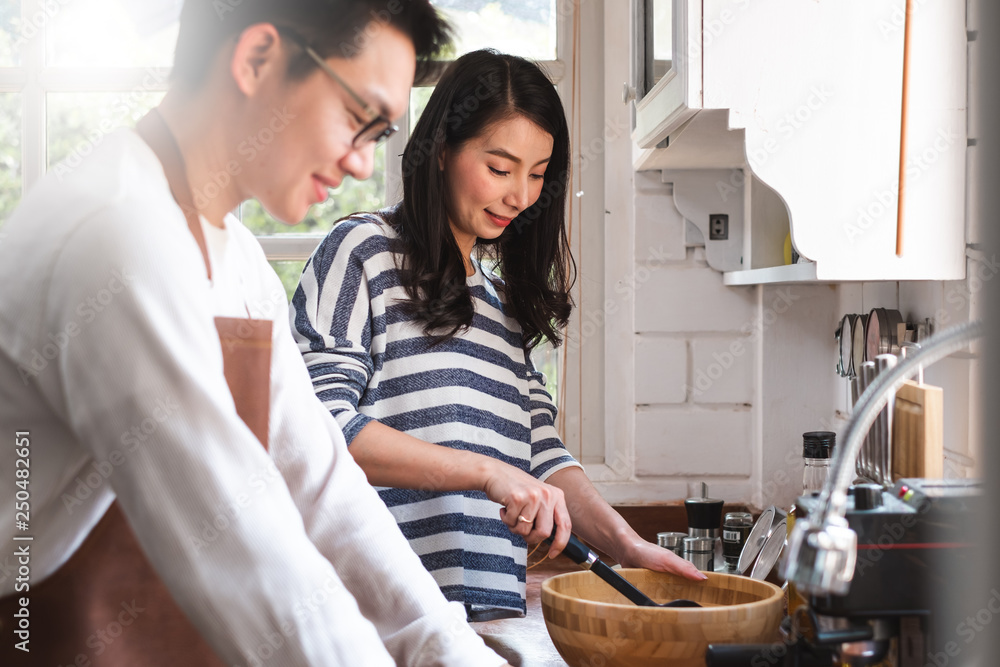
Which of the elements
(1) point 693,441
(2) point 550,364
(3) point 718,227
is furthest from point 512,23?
(1) point 693,441

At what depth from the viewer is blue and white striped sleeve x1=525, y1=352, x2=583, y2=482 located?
1228mm

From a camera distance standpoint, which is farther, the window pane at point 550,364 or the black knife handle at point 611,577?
the window pane at point 550,364

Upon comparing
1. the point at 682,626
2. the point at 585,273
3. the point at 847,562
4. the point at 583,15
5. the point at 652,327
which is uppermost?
the point at 583,15

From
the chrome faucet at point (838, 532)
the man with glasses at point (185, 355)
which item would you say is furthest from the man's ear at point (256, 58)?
the chrome faucet at point (838, 532)

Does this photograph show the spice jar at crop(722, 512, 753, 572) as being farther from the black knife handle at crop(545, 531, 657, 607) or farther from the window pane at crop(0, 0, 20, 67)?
the window pane at crop(0, 0, 20, 67)

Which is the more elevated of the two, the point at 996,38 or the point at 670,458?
the point at 996,38

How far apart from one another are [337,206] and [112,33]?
23.8 inches

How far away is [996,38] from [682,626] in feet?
1.95

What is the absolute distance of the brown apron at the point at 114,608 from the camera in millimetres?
539

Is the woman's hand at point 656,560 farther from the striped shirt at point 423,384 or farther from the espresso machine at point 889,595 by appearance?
the espresso machine at point 889,595

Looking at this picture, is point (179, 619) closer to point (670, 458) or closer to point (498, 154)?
point (498, 154)

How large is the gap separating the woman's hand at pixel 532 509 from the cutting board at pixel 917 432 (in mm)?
349

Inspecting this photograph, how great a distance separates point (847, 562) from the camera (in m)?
0.48

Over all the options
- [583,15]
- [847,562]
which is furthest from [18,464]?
[583,15]
